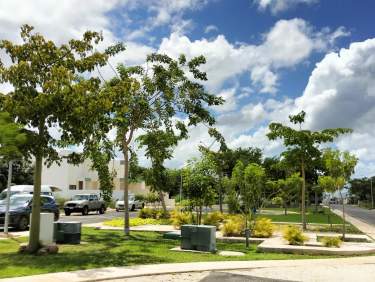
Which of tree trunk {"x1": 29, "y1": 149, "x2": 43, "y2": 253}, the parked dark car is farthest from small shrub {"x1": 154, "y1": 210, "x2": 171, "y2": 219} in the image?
tree trunk {"x1": 29, "y1": 149, "x2": 43, "y2": 253}

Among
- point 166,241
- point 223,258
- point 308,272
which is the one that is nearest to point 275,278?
point 308,272

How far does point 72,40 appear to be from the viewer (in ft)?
51.5

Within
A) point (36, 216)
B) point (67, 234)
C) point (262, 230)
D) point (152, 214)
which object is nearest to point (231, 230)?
point (262, 230)

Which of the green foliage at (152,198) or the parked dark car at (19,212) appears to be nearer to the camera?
the parked dark car at (19,212)

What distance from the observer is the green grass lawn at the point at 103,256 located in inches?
493

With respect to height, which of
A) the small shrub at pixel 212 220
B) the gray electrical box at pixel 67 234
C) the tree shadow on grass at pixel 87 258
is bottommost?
the tree shadow on grass at pixel 87 258

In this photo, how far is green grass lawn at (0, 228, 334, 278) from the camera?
1252 cm

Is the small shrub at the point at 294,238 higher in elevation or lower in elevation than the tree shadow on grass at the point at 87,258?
higher

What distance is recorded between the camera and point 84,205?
141ft

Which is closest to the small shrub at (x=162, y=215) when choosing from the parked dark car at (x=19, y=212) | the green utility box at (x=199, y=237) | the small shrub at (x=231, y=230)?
the parked dark car at (x=19, y=212)

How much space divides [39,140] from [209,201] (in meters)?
7.12

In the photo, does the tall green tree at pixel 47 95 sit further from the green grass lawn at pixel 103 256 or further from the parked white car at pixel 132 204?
the parked white car at pixel 132 204

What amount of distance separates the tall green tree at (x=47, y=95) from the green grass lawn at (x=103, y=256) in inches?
51.7

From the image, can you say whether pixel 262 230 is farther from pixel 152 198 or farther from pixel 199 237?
pixel 152 198
